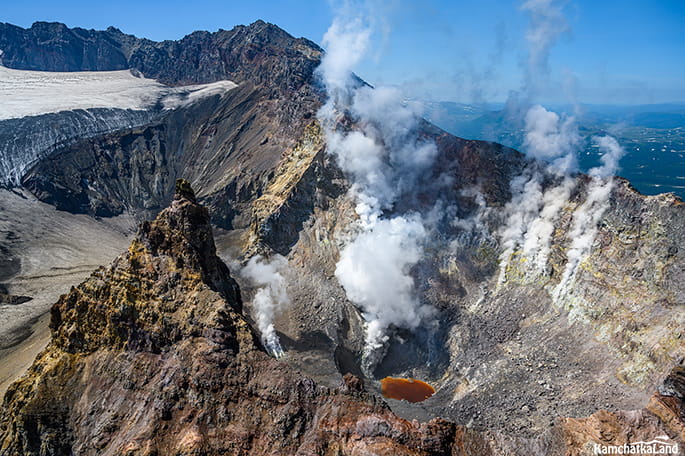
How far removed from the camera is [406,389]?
48.9m

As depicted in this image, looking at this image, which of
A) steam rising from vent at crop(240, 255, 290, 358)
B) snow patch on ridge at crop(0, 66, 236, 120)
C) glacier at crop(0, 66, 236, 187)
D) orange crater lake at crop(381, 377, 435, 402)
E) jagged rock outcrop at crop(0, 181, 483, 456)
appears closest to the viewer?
jagged rock outcrop at crop(0, 181, 483, 456)

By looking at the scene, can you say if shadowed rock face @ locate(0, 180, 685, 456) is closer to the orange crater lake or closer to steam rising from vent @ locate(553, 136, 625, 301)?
steam rising from vent @ locate(553, 136, 625, 301)

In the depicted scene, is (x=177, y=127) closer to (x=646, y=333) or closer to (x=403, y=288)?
(x=403, y=288)

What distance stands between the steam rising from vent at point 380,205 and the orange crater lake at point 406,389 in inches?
141

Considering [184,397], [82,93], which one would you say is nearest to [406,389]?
[184,397]

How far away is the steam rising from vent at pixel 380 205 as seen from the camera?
187ft

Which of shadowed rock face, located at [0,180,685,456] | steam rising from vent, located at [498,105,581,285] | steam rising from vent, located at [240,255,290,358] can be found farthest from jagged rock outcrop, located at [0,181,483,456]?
steam rising from vent, located at [498,105,581,285]

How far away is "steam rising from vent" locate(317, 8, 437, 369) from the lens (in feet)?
187

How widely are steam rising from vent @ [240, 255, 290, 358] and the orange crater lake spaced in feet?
43.9

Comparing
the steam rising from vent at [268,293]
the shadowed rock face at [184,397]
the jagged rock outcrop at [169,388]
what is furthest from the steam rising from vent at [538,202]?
the jagged rock outcrop at [169,388]

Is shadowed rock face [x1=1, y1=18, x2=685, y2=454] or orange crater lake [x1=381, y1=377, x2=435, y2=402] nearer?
shadowed rock face [x1=1, y1=18, x2=685, y2=454]

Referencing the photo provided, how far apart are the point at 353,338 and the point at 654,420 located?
34306 mm

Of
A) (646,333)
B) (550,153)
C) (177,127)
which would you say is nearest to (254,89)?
(177,127)

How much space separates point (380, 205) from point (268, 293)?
72.7 feet
